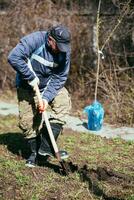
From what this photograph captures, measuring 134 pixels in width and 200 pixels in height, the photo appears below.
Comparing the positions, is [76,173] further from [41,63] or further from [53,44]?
[53,44]

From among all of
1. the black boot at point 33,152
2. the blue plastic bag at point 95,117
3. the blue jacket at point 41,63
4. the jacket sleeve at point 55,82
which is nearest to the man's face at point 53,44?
the blue jacket at point 41,63

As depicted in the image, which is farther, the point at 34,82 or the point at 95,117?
the point at 95,117

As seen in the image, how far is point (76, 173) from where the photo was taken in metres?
6.21

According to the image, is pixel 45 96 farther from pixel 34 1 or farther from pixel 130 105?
pixel 34 1

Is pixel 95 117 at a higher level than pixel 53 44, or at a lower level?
lower

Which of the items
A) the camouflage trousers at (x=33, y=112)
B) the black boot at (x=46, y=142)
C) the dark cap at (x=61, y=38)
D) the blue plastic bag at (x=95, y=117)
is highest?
the dark cap at (x=61, y=38)

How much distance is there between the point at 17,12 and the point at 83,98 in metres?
2.40

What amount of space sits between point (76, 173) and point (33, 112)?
964 mm

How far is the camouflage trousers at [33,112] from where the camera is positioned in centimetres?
651

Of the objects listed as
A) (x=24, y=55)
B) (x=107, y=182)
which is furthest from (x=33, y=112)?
(x=107, y=182)

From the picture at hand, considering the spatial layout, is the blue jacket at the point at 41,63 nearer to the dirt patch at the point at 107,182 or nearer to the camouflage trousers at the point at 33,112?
the camouflage trousers at the point at 33,112

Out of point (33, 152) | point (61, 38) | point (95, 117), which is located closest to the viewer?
point (61, 38)

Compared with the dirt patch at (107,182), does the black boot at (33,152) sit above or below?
above

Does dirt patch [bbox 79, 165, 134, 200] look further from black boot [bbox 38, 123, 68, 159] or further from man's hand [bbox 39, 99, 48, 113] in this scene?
man's hand [bbox 39, 99, 48, 113]
